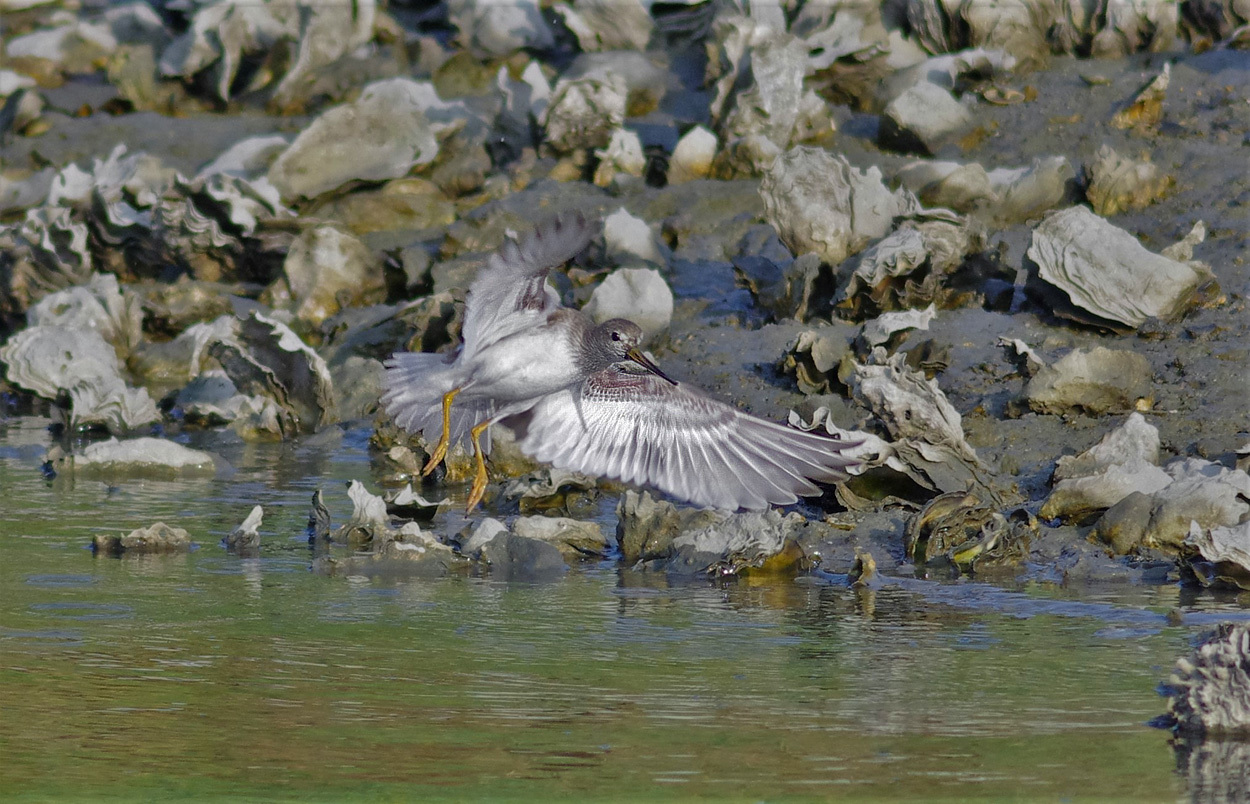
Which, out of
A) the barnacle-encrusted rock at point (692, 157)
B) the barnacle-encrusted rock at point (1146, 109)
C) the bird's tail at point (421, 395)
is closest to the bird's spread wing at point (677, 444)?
the bird's tail at point (421, 395)

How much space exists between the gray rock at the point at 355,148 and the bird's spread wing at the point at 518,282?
4.29 metres

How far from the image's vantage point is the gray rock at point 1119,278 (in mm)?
7527

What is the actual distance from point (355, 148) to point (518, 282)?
5.05 m

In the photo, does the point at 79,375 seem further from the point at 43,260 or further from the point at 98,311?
the point at 43,260

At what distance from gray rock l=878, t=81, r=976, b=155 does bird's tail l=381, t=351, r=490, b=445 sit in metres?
4.46

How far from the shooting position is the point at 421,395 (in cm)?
688

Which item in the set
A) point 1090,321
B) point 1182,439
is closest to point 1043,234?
point 1090,321

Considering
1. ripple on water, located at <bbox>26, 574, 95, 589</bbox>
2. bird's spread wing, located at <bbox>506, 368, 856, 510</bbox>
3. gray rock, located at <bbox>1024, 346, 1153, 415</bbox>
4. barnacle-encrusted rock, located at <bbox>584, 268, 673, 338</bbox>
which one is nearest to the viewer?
ripple on water, located at <bbox>26, 574, 95, 589</bbox>

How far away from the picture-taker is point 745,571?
5832 millimetres

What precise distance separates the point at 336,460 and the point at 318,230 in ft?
7.78

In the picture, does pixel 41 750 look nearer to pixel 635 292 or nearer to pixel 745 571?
pixel 745 571

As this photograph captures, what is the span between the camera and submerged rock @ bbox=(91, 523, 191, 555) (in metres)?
6.12

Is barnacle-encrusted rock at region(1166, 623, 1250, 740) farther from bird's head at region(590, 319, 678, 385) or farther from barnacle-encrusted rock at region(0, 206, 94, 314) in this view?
barnacle-encrusted rock at region(0, 206, 94, 314)

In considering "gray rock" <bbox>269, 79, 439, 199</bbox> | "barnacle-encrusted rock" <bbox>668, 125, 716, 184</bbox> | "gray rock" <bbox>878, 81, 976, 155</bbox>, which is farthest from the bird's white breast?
"gray rock" <bbox>269, 79, 439, 199</bbox>
